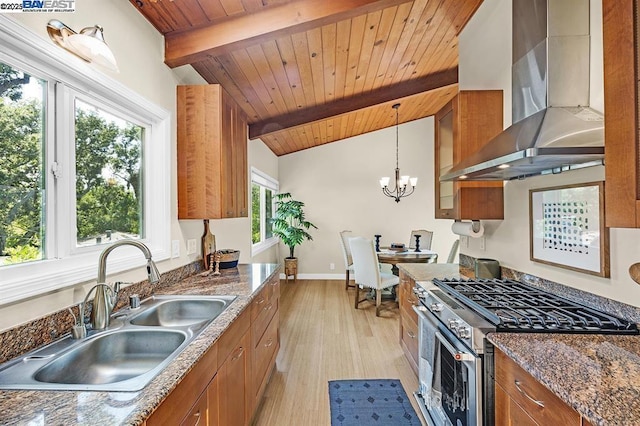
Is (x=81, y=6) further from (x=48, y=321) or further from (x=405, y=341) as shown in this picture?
(x=405, y=341)

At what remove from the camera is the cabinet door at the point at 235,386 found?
1.35 meters

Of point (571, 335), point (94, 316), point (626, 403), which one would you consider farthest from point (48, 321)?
point (571, 335)

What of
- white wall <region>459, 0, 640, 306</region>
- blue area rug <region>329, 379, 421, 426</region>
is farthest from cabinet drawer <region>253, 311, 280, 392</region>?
white wall <region>459, 0, 640, 306</region>

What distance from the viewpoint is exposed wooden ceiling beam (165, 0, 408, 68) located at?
195 cm

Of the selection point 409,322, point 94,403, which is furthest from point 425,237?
point 94,403

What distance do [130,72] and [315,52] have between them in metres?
1.53

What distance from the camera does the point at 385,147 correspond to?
20.5 feet

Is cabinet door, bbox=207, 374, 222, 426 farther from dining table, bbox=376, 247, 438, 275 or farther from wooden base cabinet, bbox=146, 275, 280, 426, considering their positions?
dining table, bbox=376, 247, 438, 275

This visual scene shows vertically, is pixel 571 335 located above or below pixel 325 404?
above

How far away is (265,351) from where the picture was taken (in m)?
2.23

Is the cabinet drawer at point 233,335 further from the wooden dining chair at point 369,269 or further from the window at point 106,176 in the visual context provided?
the wooden dining chair at point 369,269

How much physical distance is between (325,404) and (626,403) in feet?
6.10

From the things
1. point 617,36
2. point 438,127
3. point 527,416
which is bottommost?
point 527,416

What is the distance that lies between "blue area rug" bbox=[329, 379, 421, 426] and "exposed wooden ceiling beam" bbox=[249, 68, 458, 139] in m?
3.10
